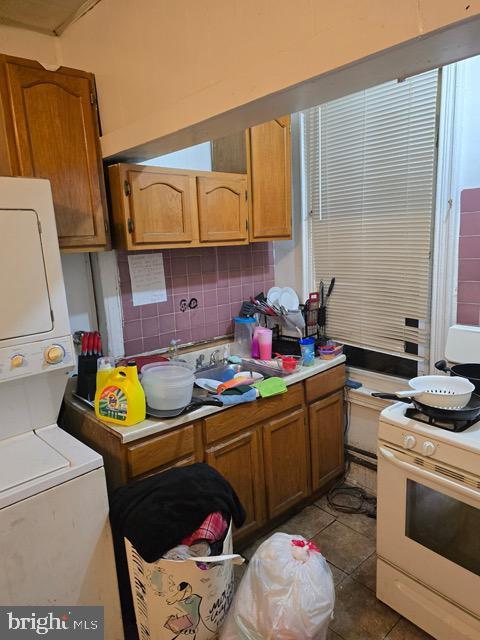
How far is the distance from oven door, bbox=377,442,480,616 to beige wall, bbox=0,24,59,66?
7.66 ft

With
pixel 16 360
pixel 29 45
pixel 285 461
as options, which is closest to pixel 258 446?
pixel 285 461

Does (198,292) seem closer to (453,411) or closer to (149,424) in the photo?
(149,424)

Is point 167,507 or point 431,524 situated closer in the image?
point 167,507

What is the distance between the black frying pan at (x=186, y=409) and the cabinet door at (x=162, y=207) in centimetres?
78

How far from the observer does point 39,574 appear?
1.39 meters

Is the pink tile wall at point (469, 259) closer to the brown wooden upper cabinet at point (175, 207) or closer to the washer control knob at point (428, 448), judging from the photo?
the washer control knob at point (428, 448)

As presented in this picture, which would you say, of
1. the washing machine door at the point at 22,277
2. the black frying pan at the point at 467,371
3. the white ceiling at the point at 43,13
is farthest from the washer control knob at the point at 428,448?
the white ceiling at the point at 43,13

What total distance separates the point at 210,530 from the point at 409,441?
2.61 feet

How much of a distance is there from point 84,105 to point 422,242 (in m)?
1.76

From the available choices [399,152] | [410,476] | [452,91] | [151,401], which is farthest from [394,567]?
[452,91]

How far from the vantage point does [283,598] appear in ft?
4.57

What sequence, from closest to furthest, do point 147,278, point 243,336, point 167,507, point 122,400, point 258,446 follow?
1. point 167,507
2. point 122,400
3. point 258,446
4. point 147,278
5. point 243,336

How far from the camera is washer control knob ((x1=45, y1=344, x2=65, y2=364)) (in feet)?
5.10

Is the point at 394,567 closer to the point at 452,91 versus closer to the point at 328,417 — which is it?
the point at 328,417
